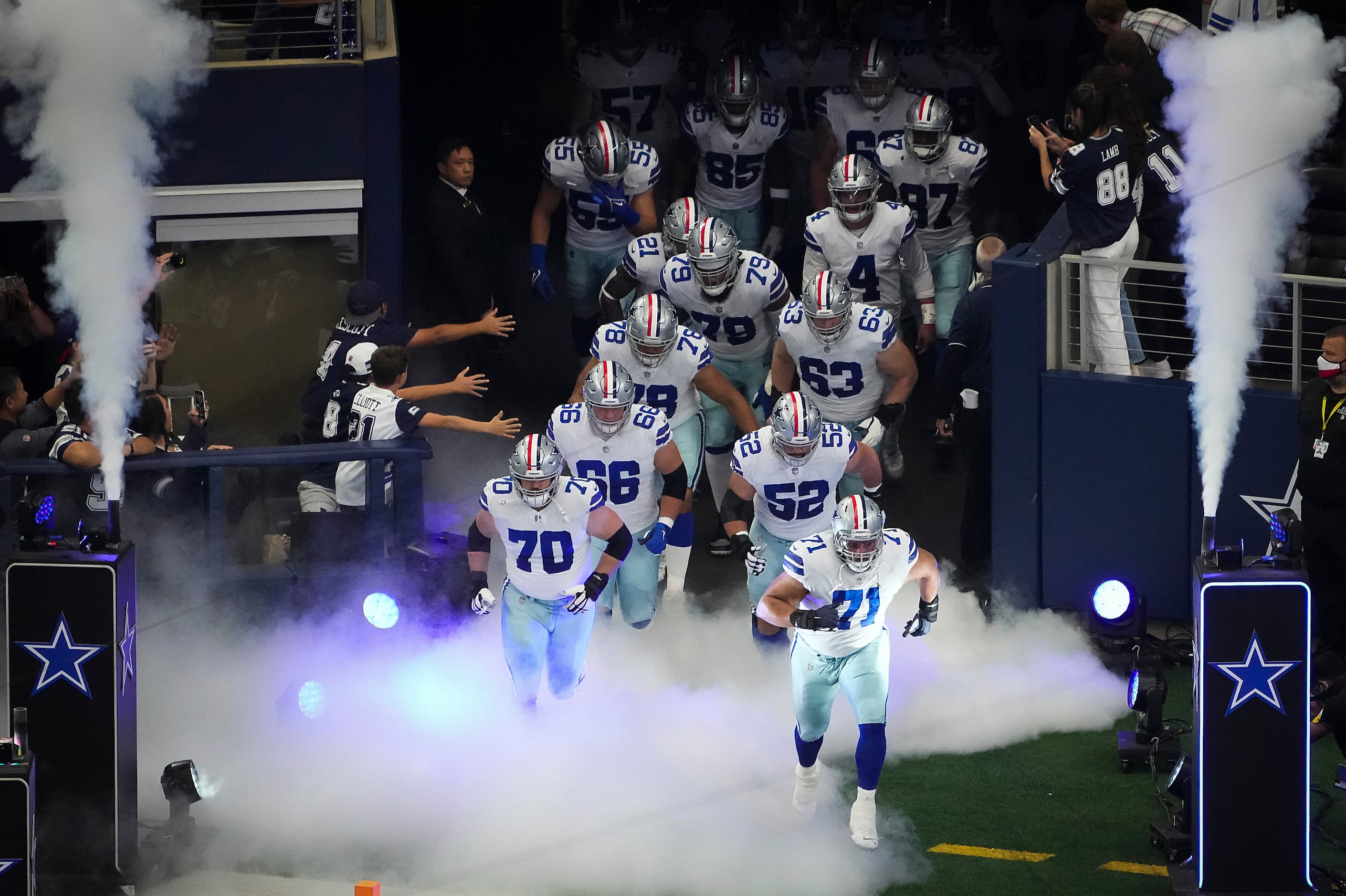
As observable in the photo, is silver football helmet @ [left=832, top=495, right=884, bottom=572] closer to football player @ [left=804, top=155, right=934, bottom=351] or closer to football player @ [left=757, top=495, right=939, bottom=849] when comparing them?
football player @ [left=757, top=495, right=939, bottom=849]

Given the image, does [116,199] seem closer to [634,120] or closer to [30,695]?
[30,695]

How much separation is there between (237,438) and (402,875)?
527 cm

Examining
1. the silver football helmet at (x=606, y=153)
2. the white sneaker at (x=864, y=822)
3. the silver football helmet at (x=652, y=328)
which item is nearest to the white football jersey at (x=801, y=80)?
the silver football helmet at (x=606, y=153)

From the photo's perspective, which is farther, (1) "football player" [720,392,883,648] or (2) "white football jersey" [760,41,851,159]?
(2) "white football jersey" [760,41,851,159]

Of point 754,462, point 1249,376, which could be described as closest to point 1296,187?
point 1249,376

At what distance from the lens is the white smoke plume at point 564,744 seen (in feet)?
30.4

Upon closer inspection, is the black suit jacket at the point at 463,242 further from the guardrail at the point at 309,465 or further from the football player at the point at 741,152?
the guardrail at the point at 309,465

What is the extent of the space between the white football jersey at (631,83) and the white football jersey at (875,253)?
2.05m

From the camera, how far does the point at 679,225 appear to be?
490 inches

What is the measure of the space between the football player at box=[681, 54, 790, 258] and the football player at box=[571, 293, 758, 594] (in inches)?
87.0

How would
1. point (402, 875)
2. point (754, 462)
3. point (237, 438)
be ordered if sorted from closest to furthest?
point (402, 875), point (754, 462), point (237, 438)

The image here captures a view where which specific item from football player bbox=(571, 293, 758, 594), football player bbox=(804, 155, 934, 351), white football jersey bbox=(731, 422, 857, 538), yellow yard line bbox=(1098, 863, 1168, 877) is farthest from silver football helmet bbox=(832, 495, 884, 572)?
football player bbox=(804, 155, 934, 351)

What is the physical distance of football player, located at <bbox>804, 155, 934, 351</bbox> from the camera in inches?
489

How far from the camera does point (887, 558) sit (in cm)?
942
